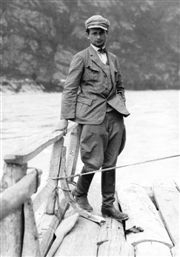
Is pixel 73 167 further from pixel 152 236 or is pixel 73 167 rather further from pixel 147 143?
pixel 147 143

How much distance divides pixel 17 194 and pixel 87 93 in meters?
1.79

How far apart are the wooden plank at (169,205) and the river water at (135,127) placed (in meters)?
1.61

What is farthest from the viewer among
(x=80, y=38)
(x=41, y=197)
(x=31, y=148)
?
(x=80, y=38)

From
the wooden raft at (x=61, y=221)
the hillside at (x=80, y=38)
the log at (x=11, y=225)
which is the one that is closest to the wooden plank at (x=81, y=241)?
the wooden raft at (x=61, y=221)

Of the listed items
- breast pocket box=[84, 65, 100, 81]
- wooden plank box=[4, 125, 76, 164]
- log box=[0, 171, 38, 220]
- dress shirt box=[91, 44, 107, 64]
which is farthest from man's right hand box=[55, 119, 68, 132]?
log box=[0, 171, 38, 220]

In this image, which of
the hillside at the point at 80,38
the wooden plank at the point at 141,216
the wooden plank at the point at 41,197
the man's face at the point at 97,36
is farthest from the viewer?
the hillside at the point at 80,38

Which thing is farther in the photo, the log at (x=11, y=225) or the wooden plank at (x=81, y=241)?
the wooden plank at (x=81, y=241)

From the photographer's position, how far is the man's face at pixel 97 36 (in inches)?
140

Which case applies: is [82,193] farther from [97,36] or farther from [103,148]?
[97,36]

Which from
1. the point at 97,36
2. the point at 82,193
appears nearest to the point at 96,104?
the point at 97,36

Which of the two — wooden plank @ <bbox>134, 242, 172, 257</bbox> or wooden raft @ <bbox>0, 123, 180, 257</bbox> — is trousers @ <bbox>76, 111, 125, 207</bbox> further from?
wooden plank @ <bbox>134, 242, 172, 257</bbox>

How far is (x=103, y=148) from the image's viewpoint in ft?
11.9

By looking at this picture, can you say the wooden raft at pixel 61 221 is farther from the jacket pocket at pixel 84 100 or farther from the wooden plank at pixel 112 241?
the jacket pocket at pixel 84 100

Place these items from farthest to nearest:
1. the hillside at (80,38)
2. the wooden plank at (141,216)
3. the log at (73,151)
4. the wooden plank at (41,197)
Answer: the hillside at (80,38)
the log at (73,151)
the wooden plank at (141,216)
the wooden plank at (41,197)
